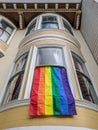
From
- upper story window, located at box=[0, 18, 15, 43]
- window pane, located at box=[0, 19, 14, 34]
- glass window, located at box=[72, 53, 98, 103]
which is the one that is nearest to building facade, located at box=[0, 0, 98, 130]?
glass window, located at box=[72, 53, 98, 103]

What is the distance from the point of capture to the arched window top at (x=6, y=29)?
13.1m

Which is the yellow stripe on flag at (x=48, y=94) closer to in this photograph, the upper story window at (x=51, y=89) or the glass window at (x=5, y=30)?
the upper story window at (x=51, y=89)

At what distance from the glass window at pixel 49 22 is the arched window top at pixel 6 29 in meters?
2.34

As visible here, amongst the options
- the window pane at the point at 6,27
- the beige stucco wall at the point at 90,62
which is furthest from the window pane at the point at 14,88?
the window pane at the point at 6,27

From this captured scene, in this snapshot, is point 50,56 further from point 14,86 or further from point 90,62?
point 90,62

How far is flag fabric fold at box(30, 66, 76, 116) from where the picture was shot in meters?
5.38

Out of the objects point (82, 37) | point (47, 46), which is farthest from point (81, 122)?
point (82, 37)

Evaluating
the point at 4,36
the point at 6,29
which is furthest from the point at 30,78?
the point at 6,29

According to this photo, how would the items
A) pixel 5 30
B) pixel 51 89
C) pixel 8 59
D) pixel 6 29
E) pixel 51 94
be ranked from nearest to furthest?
pixel 51 94, pixel 51 89, pixel 8 59, pixel 5 30, pixel 6 29

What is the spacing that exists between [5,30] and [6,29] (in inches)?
17.4

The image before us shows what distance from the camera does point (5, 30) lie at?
13.7 m

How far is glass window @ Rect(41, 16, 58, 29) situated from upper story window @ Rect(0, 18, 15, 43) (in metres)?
2.39

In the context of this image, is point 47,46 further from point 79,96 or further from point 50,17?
point 50,17

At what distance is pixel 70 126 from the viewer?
201 inches
